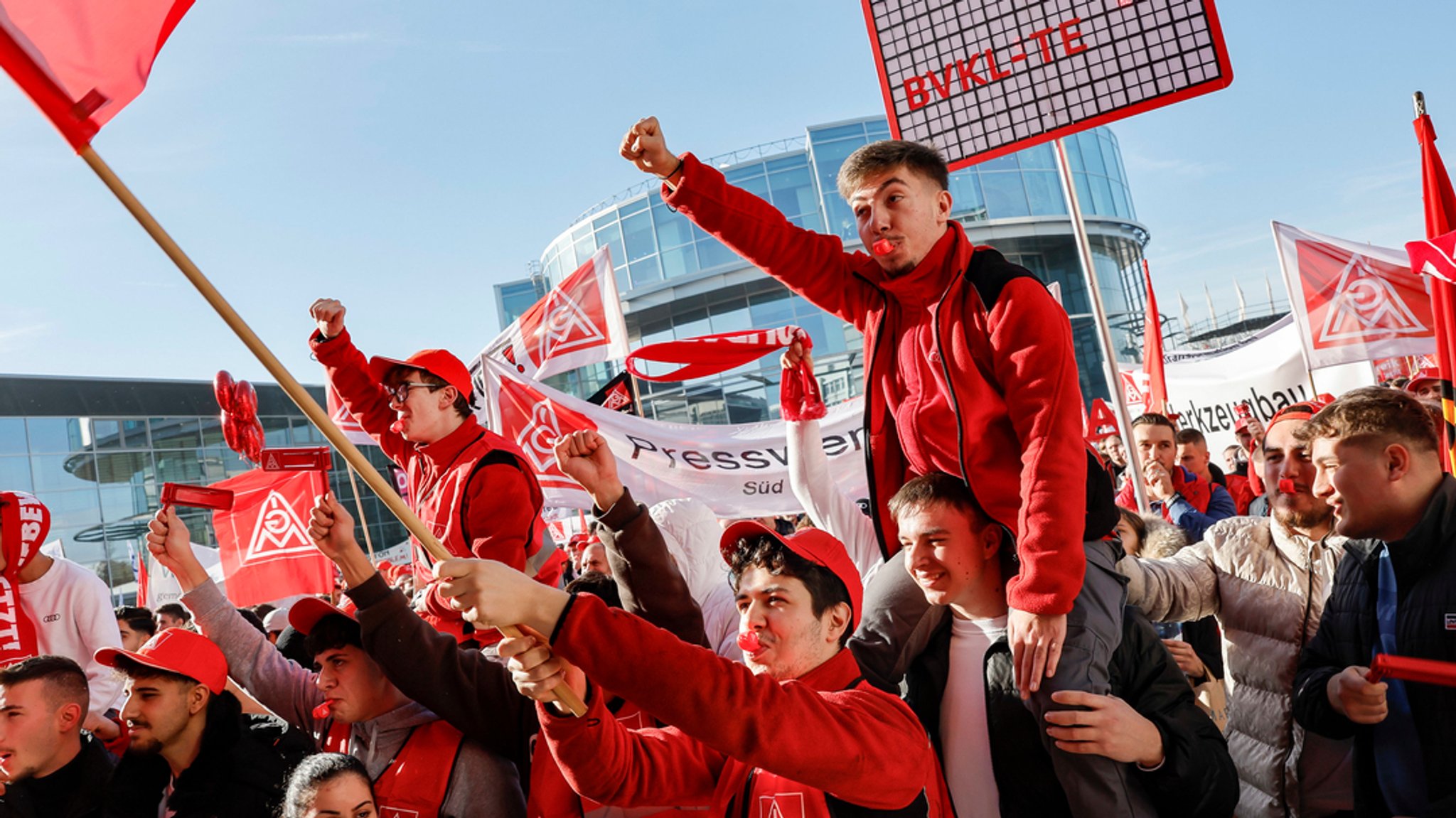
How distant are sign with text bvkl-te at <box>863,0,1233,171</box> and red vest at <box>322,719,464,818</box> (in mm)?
2712

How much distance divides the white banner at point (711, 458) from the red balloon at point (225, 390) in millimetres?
2473

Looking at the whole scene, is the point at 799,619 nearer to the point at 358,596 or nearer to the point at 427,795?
the point at 358,596

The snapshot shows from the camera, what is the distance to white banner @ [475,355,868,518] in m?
7.53

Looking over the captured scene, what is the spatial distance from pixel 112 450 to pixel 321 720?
26.0 m

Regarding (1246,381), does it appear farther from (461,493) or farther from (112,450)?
(112,450)

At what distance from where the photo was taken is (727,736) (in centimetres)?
184

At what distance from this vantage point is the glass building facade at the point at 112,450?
2414 centimetres

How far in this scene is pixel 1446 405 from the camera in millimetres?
3816

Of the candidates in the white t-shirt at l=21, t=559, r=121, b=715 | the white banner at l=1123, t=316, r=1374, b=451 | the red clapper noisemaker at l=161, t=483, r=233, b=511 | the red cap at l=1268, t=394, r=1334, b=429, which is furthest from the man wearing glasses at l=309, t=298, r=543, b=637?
the white banner at l=1123, t=316, r=1374, b=451

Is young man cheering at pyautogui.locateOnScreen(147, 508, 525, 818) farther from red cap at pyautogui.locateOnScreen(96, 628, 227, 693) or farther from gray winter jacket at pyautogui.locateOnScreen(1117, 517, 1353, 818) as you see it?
gray winter jacket at pyautogui.locateOnScreen(1117, 517, 1353, 818)

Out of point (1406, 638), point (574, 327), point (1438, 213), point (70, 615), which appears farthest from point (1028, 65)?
point (574, 327)

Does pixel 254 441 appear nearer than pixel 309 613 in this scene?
No

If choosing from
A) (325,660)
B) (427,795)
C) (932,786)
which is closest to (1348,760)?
(932,786)

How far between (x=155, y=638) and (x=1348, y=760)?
3723 millimetres
